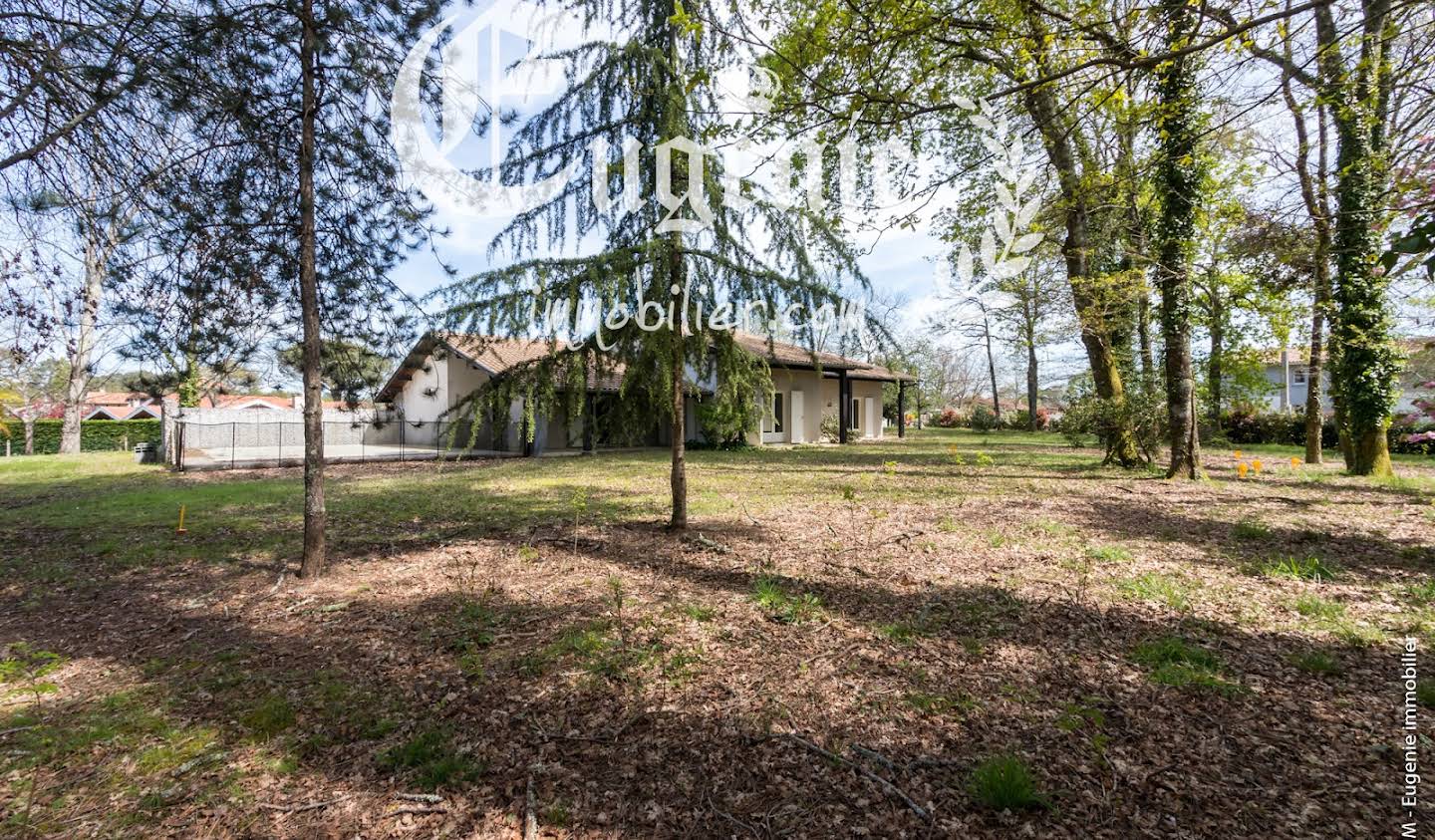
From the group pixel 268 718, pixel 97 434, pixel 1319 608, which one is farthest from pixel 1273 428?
pixel 97 434

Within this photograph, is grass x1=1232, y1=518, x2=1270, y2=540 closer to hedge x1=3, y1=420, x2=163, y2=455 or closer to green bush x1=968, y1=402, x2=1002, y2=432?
green bush x1=968, y1=402, x2=1002, y2=432

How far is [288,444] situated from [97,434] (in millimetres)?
10503

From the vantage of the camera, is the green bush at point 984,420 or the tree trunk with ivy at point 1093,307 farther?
the green bush at point 984,420

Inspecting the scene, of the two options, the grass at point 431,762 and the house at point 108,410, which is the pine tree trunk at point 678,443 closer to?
the grass at point 431,762

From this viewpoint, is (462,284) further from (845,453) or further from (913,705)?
(845,453)

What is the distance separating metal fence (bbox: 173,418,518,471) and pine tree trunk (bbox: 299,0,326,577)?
10.2m

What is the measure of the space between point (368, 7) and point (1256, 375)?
17.4m

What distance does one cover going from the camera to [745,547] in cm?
627

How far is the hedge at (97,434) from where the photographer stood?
25.0 meters

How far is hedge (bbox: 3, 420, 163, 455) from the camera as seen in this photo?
2505cm

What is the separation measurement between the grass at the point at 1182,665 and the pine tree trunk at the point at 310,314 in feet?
21.3

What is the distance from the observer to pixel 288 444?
24.5 m

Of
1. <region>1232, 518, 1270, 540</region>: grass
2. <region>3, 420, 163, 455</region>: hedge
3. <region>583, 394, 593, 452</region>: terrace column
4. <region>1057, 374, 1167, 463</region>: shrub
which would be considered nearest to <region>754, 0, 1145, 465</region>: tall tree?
<region>583, 394, 593, 452</region>: terrace column

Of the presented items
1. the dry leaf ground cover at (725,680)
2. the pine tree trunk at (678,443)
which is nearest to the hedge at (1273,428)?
the dry leaf ground cover at (725,680)
